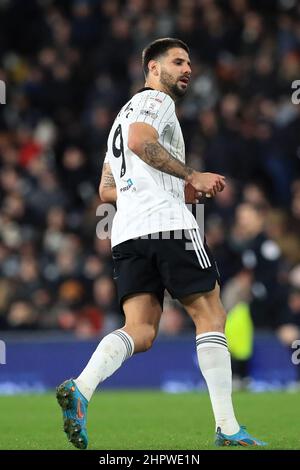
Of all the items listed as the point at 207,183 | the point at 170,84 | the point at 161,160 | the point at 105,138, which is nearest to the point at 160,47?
the point at 170,84

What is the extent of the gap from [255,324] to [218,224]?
1456mm

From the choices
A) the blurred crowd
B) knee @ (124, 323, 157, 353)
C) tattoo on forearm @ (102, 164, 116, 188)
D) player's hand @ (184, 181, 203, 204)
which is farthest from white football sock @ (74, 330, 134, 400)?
the blurred crowd

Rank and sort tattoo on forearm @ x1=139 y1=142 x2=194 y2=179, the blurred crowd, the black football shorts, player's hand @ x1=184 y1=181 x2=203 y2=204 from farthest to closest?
the blurred crowd
player's hand @ x1=184 y1=181 x2=203 y2=204
the black football shorts
tattoo on forearm @ x1=139 y1=142 x2=194 y2=179

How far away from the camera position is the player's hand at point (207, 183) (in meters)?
6.06

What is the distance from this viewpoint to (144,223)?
6328mm

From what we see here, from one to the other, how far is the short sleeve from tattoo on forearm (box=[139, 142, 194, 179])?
174 millimetres

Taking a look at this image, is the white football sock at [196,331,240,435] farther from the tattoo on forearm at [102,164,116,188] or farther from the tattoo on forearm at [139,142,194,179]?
the tattoo on forearm at [102,164,116,188]

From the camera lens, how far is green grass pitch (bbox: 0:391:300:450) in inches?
256

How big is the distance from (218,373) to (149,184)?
1120 millimetres

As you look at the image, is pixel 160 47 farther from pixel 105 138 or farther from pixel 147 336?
pixel 105 138

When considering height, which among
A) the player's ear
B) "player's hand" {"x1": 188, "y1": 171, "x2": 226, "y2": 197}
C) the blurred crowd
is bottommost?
"player's hand" {"x1": 188, "y1": 171, "x2": 226, "y2": 197}

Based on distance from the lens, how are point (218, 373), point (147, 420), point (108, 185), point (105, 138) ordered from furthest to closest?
point (105, 138), point (147, 420), point (108, 185), point (218, 373)

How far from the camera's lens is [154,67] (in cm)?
656
